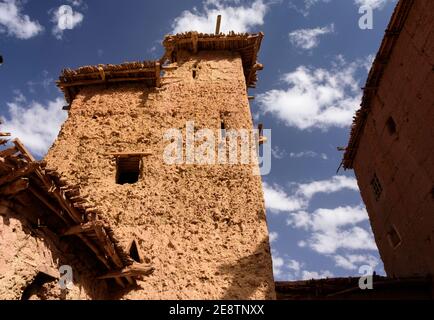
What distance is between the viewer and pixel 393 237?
1227 centimetres

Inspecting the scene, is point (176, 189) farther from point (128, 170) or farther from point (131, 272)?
point (131, 272)

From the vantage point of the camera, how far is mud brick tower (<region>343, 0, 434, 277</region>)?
9961 mm

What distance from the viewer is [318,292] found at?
932 centimetres

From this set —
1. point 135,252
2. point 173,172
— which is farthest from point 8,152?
point 173,172

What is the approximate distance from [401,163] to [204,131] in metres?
6.40

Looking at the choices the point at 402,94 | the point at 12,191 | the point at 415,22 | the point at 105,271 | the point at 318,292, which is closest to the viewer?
the point at 12,191

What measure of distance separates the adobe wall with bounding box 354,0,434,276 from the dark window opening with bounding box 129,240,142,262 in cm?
778

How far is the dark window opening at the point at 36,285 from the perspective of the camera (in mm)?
5207

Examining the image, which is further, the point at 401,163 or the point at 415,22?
the point at 401,163

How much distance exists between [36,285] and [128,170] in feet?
13.7

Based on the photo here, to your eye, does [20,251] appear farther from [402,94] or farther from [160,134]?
[402,94]

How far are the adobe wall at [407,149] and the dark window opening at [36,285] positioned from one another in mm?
9420
